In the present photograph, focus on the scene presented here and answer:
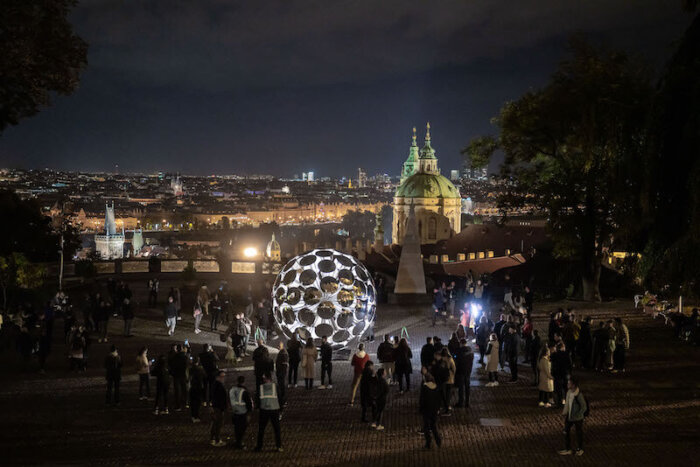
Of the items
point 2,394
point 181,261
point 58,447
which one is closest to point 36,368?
point 2,394

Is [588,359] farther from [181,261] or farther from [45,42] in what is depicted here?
[181,261]

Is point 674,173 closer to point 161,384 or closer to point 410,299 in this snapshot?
point 161,384

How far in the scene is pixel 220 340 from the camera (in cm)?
2119

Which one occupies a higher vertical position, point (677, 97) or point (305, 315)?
point (677, 97)

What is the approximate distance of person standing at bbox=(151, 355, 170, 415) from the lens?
13.9 m

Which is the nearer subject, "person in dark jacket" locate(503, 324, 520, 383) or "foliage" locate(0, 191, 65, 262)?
"person in dark jacket" locate(503, 324, 520, 383)

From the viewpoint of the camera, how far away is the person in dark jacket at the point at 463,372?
46.9 ft

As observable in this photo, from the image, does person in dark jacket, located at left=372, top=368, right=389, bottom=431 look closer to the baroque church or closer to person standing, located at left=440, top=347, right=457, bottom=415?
person standing, located at left=440, top=347, right=457, bottom=415

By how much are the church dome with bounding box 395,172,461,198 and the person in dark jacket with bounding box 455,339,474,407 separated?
321 ft

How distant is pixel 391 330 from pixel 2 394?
38.0ft

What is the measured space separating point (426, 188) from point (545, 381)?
99.2m

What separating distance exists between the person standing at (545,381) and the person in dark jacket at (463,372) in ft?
4.31

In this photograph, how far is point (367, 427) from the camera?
13.1 metres

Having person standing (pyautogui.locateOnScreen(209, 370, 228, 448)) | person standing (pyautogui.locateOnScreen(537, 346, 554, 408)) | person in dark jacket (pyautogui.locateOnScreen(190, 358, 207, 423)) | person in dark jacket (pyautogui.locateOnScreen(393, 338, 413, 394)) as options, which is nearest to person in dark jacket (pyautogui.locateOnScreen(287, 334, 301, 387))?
person in dark jacket (pyautogui.locateOnScreen(393, 338, 413, 394))
